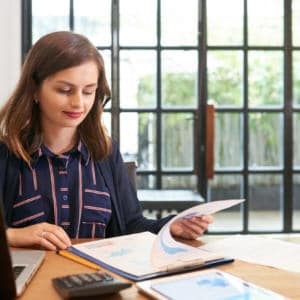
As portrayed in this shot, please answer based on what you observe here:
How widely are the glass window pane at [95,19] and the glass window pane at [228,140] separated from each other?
98 centimetres

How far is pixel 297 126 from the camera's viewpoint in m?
3.79

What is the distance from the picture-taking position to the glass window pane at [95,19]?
370cm

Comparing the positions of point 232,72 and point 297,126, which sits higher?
point 232,72

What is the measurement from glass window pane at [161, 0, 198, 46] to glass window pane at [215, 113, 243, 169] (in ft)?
1.92

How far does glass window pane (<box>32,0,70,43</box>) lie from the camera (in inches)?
145

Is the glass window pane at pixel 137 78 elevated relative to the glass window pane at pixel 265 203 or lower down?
elevated

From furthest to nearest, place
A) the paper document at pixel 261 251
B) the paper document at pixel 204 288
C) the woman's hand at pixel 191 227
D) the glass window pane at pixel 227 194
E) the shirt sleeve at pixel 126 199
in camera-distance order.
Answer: the glass window pane at pixel 227 194
the shirt sleeve at pixel 126 199
the woman's hand at pixel 191 227
the paper document at pixel 261 251
the paper document at pixel 204 288

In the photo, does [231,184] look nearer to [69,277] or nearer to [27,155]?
[27,155]

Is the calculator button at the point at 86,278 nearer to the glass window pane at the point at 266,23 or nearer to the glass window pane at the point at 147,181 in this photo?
the glass window pane at the point at 147,181

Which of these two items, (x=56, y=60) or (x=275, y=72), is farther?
(x=275, y=72)

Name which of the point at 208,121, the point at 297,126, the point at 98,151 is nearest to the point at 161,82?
the point at 208,121

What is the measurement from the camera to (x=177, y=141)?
12.4 feet

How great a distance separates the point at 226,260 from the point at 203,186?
2.66 meters

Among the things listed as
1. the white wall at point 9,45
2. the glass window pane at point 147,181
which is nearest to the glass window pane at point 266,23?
the glass window pane at point 147,181
